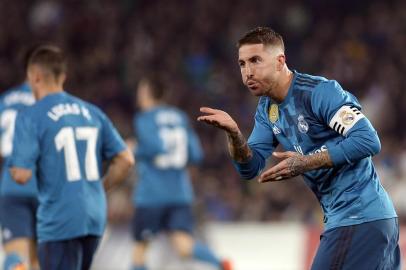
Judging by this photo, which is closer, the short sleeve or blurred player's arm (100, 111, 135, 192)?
the short sleeve

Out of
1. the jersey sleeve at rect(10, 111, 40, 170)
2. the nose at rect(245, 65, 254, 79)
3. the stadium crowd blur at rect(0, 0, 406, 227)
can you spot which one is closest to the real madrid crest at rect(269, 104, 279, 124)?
the nose at rect(245, 65, 254, 79)

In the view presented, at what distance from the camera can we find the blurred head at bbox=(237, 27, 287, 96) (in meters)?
4.83

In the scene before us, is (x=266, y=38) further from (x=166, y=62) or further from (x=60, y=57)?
(x=166, y=62)

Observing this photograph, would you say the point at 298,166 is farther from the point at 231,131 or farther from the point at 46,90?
the point at 46,90

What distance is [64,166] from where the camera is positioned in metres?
5.78

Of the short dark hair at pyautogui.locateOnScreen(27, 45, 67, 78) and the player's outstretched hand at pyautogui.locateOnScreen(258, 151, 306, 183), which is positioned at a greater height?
the short dark hair at pyautogui.locateOnScreen(27, 45, 67, 78)

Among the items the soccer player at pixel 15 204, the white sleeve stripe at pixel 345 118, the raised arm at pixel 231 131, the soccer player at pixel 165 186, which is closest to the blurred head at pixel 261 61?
the raised arm at pixel 231 131

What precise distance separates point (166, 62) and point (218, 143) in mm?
2193

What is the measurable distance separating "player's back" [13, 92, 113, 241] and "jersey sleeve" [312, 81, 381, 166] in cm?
173

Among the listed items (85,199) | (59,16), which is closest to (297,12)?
(59,16)

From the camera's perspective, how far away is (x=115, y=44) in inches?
616

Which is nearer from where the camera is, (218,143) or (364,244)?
(364,244)

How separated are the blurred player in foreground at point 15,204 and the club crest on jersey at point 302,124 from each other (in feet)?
9.93

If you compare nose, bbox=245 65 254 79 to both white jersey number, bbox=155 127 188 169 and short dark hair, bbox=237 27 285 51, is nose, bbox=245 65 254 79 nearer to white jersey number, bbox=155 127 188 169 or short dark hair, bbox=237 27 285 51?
short dark hair, bbox=237 27 285 51
